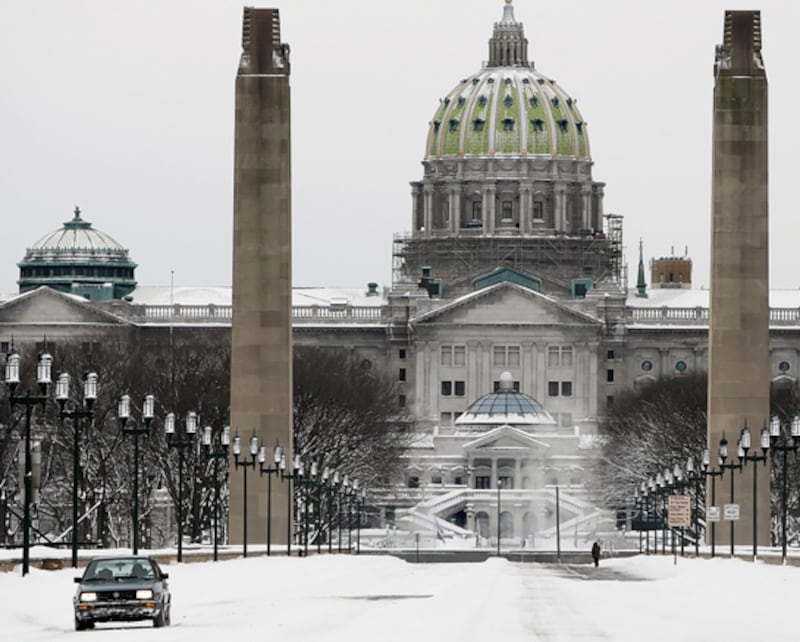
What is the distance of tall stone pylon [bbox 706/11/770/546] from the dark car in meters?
69.7

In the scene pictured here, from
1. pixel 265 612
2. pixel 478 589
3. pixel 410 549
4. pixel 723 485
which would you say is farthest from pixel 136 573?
pixel 410 549

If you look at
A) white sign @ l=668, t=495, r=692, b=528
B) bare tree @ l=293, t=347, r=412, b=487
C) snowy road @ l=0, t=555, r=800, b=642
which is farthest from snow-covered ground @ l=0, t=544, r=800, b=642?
bare tree @ l=293, t=347, r=412, b=487

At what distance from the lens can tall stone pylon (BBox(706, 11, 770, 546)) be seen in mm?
126125

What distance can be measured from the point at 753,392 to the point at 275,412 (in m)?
20.5

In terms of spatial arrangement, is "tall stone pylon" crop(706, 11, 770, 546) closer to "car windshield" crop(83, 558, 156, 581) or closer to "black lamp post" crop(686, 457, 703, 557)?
"black lamp post" crop(686, 457, 703, 557)

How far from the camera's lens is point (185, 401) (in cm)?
15975

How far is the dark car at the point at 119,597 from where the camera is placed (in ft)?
185

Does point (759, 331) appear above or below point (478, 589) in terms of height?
above

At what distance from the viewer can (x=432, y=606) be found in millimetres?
64125

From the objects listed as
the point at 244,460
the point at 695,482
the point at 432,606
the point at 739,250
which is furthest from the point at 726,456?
the point at 432,606

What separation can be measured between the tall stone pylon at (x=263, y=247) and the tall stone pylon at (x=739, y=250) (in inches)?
729

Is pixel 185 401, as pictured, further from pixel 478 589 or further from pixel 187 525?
pixel 478 589

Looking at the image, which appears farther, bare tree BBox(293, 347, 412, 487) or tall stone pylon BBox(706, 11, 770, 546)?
bare tree BBox(293, 347, 412, 487)

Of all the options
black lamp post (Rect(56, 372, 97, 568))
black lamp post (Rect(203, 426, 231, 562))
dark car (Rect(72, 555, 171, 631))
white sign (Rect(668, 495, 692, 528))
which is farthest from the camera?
black lamp post (Rect(203, 426, 231, 562))
